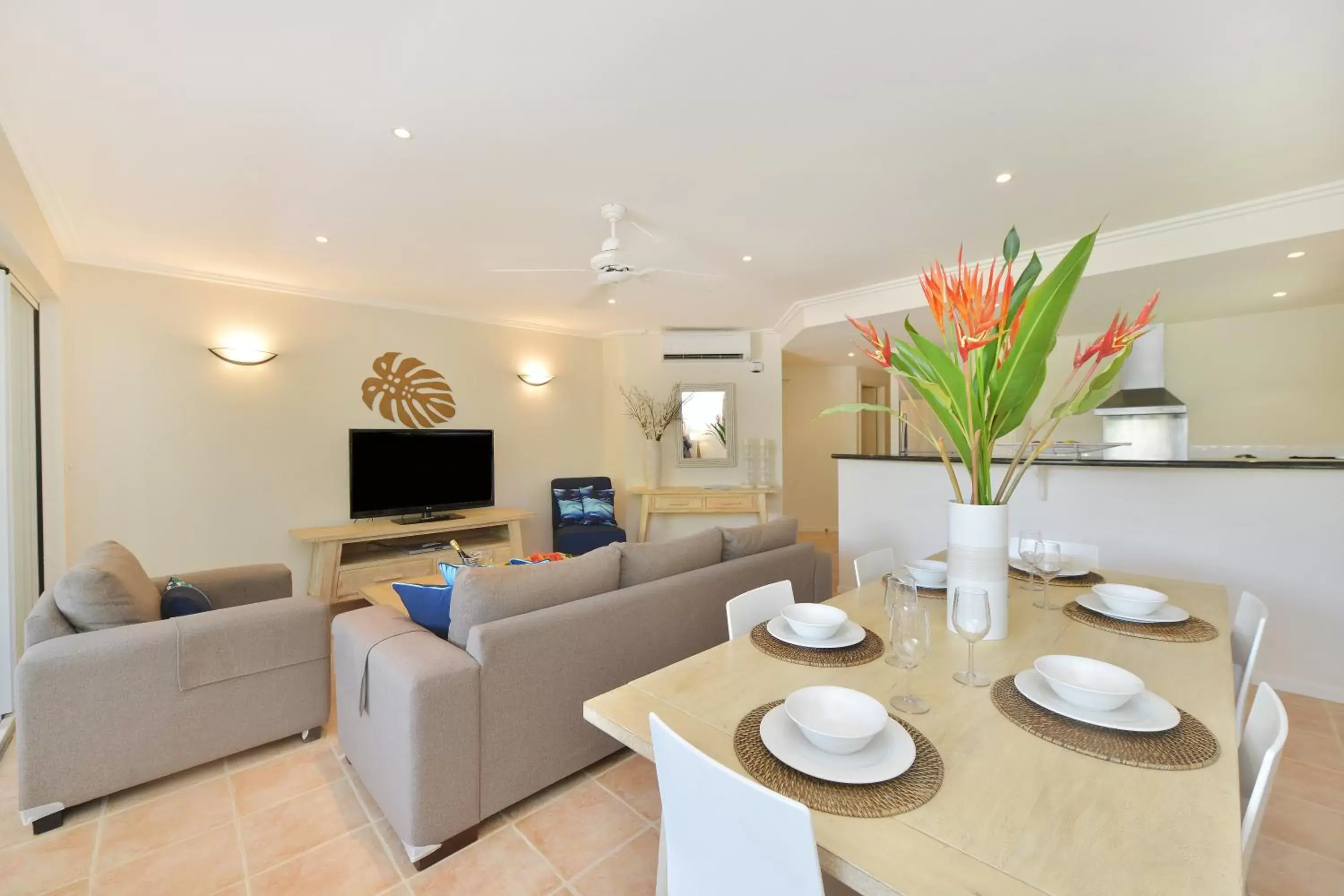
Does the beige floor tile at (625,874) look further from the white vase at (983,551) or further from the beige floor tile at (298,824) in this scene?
the white vase at (983,551)

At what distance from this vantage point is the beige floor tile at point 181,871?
152 cm

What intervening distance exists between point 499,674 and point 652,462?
12.9 ft

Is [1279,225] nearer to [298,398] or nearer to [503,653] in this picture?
[503,653]

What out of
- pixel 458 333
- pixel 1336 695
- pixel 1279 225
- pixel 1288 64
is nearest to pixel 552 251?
pixel 458 333

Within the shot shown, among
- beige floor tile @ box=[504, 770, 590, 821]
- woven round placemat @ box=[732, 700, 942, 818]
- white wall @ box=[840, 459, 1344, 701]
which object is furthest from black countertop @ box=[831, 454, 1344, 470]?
beige floor tile @ box=[504, 770, 590, 821]

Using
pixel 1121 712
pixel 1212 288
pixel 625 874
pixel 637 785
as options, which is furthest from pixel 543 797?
pixel 1212 288

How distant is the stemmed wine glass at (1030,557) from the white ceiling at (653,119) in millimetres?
1572

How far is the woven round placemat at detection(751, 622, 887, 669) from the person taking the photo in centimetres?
131

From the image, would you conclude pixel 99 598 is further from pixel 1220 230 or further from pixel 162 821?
pixel 1220 230

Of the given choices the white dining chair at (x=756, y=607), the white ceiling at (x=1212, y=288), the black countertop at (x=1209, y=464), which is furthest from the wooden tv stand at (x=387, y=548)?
Answer: the black countertop at (x=1209, y=464)

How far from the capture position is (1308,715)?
2443mm

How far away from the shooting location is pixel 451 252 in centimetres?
341

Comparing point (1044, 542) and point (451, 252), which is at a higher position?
point (451, 252)

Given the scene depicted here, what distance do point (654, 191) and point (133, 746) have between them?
291 centimetres
